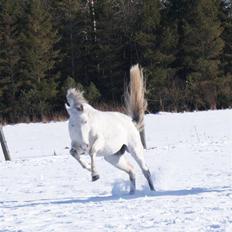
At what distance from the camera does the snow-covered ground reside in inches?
206

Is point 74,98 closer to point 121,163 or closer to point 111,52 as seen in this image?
point 121,163

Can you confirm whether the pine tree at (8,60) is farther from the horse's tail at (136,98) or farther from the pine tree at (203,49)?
the horse's tail at (136,98)

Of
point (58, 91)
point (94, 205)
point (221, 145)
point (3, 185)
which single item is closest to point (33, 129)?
point (58, 91)

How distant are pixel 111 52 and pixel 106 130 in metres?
29.1

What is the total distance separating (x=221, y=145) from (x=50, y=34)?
2175 cm

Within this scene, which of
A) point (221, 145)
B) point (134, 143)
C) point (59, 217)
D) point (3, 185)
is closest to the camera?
point (59, 217)

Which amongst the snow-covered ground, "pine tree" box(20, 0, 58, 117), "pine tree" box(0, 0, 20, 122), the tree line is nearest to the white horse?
the snow-covered ground

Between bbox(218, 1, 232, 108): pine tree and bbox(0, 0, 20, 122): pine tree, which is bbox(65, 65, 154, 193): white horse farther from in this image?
bbox(218, 1, 232, 108): pine tree

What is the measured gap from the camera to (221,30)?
35.3 meters

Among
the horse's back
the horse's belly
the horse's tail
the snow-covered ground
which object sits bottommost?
the snow-covered ground

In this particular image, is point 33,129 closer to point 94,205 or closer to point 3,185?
point 3,185

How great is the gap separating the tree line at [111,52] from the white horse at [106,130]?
71.5ft

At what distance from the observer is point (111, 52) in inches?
1439

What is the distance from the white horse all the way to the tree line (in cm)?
2178
